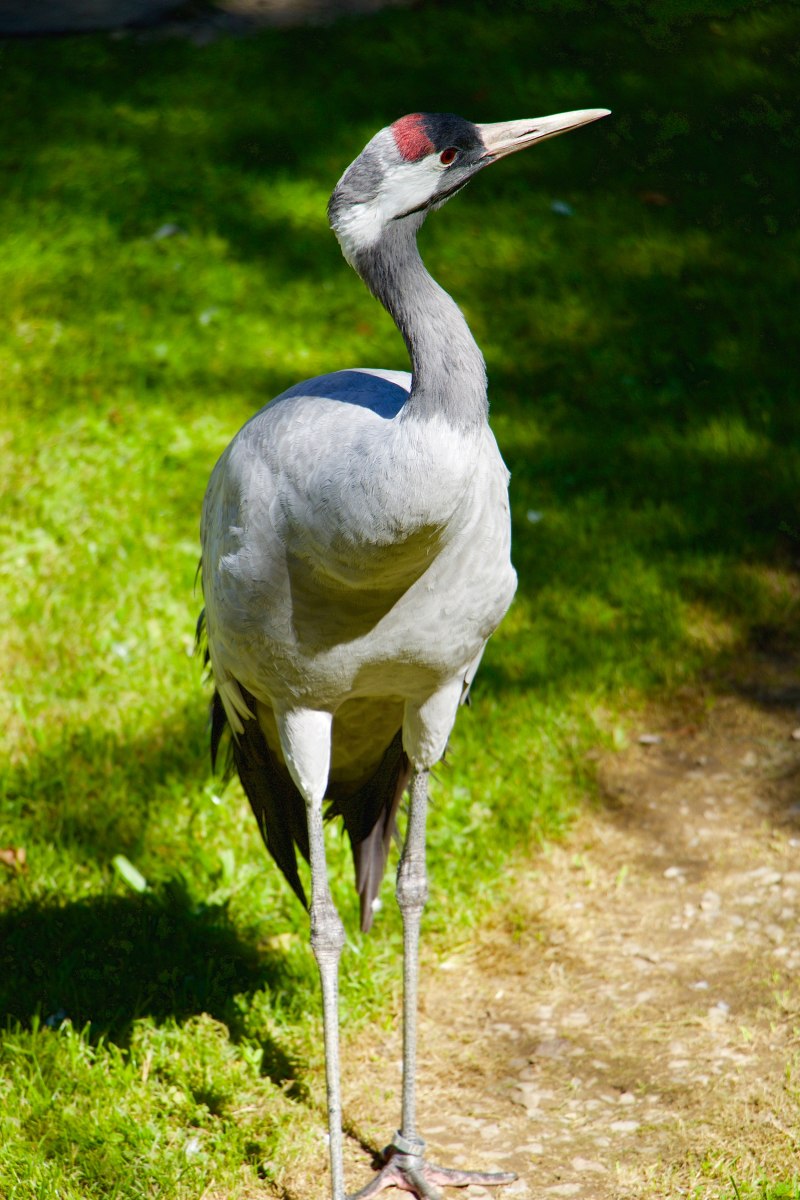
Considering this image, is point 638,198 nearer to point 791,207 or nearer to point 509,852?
point 791,207

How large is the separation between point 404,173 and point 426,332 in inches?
10.9

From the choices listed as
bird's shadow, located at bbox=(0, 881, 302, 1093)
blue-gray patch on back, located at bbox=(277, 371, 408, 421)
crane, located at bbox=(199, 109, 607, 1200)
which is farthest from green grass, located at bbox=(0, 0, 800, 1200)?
blue-gray patch on back, located at bbox=(277, 371, 408, 421)

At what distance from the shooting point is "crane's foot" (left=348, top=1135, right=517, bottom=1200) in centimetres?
279

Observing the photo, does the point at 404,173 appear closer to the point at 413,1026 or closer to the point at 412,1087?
the point at 413,1026

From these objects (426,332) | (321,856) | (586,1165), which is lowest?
(586,1165)

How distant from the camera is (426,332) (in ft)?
7.47

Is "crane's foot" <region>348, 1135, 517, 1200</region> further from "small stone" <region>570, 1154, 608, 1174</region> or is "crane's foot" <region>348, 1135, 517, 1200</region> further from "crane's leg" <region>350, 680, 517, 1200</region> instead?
"small stone" <region>570, 1154, 608, 1174</region>

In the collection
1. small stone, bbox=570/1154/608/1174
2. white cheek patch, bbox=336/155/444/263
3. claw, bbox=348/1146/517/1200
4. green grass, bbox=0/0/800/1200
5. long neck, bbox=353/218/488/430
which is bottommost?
claw, bbox=348/1146/517/1200

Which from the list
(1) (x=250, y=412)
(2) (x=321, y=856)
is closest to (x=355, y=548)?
(2) (x=321, y=856)

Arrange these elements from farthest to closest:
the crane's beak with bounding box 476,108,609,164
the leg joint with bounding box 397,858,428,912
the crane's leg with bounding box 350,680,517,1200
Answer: the leg joint with bounding box 397,858,428,912 → the crane's leg with bounding box 350,680,517,1200 → the crane's beak with bounding box 476,108,609,164

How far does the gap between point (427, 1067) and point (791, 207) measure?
456 cm

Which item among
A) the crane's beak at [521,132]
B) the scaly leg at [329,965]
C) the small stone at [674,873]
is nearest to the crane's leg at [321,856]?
the scaly leg at [329,965]

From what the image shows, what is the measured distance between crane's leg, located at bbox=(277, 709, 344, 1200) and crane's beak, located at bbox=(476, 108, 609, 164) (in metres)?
1.12

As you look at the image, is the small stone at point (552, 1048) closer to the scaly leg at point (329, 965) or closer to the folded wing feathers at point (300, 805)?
the folded wing feathers at point (300, 805)
